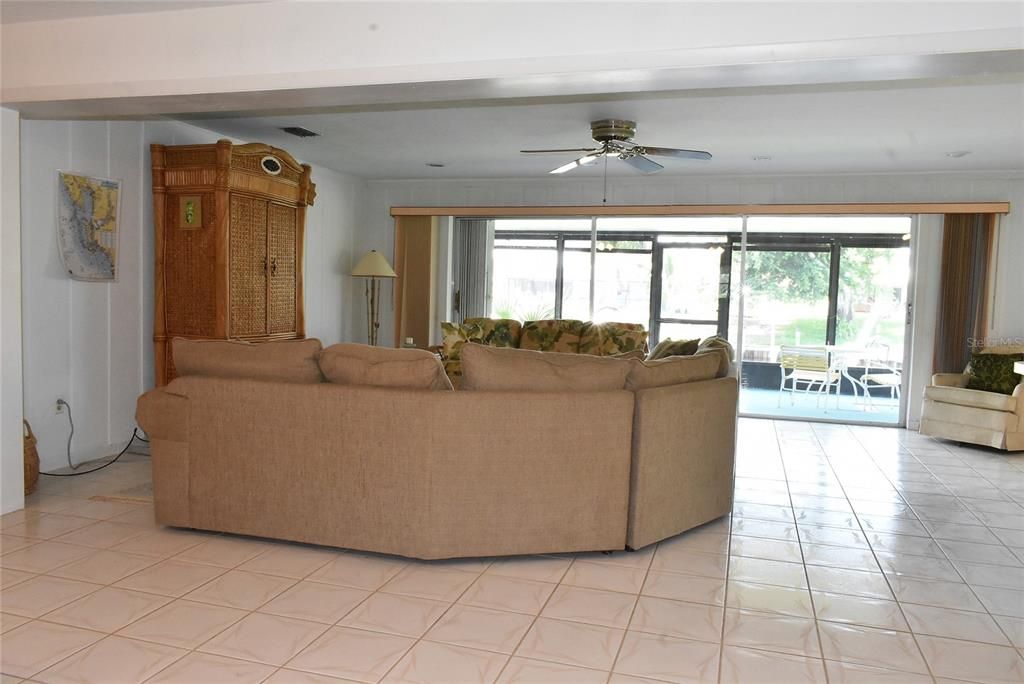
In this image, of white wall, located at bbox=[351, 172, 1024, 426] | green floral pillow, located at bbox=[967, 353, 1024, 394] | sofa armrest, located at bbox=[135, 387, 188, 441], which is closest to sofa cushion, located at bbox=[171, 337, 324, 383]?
sofa armrest, located at bbox=[135, 387, 188, 441]

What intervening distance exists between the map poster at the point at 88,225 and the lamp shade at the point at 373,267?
2.89 meters

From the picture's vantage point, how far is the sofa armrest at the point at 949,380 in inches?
262

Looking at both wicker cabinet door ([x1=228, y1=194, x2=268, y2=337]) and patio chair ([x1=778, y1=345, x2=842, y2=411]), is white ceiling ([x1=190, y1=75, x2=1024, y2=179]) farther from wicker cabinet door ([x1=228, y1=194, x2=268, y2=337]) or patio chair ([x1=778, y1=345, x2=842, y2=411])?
patio chair ([x1=778, y1=345, x2=842, y2=411])

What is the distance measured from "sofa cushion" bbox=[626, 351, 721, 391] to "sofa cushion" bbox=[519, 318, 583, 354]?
2.71m

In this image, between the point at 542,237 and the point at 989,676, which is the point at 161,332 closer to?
the point at 542,237

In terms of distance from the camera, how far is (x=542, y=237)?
825 cm

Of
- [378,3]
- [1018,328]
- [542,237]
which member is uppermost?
[378,3]

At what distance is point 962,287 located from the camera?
696 centimetres

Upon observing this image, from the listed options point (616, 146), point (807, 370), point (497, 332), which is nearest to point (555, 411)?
point (616, 146)

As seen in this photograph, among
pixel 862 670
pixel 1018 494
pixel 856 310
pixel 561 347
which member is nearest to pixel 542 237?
pixel 561 347

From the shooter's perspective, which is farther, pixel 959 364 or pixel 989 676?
pixel 959 364

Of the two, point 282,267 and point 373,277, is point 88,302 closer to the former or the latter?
→ point 282,267

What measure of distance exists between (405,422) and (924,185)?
234 inches

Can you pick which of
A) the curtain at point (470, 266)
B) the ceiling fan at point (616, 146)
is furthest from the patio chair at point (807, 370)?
the ceiling fan at point (616, 146)
